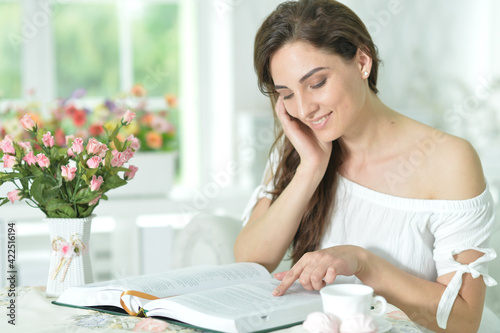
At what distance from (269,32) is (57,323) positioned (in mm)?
842

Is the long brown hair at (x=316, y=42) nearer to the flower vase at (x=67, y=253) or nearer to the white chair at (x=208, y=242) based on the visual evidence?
the white chair at (x=208, y=242)

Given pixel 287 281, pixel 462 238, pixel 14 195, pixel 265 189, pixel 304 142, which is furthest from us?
pixel 265 189

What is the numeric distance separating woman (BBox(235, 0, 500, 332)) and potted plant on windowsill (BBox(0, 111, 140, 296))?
0.42 metres

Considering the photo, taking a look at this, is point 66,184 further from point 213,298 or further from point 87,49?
point 87,49

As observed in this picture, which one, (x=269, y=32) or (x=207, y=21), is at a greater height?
(x=207, y=21)

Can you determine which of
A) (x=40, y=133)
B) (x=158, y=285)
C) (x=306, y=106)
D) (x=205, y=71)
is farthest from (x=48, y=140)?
(x=205, y=71)

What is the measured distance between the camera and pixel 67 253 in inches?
50.5

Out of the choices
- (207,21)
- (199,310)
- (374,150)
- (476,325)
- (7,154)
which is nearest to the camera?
(199,310)

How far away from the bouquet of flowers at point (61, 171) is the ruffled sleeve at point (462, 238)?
76 centimetres

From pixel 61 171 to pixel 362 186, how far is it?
2.65 ft

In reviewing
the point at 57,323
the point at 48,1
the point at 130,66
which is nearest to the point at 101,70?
the point at 130,66

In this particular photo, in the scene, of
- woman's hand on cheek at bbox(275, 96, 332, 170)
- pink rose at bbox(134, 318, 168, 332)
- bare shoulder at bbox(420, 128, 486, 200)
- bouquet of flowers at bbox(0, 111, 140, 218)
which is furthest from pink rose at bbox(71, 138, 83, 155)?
bare shoulder at bbox(420, 128, 486, 200)

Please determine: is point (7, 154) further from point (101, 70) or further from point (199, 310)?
point (101, 70)

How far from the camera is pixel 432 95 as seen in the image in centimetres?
377
